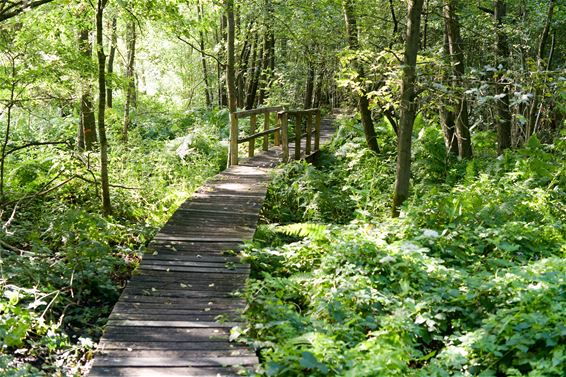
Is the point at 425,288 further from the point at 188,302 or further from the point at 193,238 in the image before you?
the point at 193,238

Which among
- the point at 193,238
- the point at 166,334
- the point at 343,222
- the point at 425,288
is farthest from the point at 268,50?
the point at 166,334

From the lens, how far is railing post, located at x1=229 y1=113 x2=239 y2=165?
12.1 meters

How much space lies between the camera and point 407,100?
318 inches

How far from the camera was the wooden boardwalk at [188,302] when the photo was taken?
4789mm

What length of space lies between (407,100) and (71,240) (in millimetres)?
5033

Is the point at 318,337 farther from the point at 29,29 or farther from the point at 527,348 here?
the point at 29,29

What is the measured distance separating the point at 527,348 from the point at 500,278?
1.10 m

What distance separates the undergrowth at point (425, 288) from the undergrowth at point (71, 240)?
6.19 ft

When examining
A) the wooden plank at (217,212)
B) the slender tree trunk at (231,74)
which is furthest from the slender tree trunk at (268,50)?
the wooden plank at (217,212)

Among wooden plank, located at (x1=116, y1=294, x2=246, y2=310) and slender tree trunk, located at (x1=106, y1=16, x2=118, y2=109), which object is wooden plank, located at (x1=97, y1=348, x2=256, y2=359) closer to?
wooden plank, located at (x1=116, y1=294, x2=246, y2=310)

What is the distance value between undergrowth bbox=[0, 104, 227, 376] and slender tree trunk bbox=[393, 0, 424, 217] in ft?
13.0

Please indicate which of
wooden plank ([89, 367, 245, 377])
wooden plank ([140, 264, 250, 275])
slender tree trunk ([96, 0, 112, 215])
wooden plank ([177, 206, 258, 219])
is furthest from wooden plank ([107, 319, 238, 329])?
slender tree trunk ([96, 0, 112, 215])

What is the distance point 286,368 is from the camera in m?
4.38

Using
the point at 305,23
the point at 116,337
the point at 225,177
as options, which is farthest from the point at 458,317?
the point at 305,23
